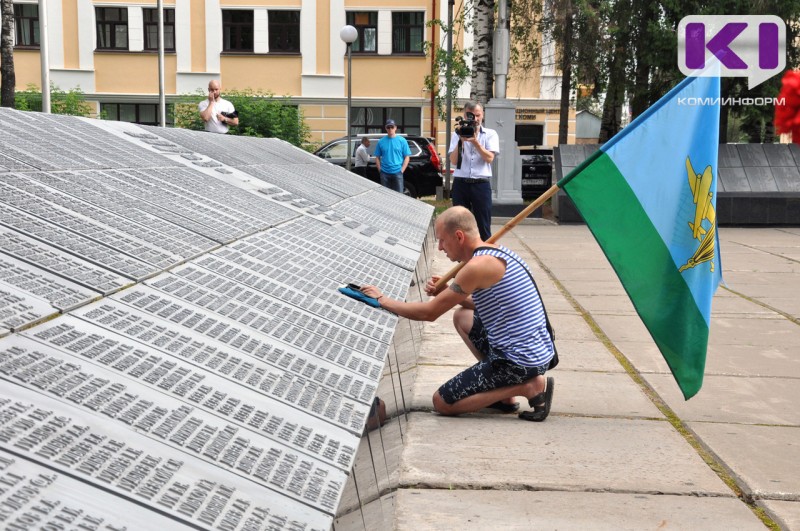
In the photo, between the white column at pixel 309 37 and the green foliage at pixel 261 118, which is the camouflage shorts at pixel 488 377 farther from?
the white column at pixel 309 37

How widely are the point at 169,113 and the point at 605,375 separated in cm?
3073

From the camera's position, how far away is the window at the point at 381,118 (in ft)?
118

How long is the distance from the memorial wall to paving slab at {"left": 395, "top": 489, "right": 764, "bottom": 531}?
17 centimetres

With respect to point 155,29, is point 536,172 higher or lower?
lower

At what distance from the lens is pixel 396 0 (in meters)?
35.6

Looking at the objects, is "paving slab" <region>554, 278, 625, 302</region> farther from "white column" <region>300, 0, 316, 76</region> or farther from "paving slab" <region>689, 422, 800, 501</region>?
"white column" <region>300, 0, 316, 76</region>

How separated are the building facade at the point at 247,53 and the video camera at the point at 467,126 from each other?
23.8 metres

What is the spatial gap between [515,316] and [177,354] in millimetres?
2755

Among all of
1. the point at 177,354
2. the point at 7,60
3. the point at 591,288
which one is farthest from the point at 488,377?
the point at 7,60

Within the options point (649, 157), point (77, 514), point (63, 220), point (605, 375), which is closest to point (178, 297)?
point (63, 220)

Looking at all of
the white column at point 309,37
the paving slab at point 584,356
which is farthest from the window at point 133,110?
the paving slab at point 584,356

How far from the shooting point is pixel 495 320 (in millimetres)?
5164

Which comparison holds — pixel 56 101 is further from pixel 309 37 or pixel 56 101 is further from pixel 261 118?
pixel 309 37

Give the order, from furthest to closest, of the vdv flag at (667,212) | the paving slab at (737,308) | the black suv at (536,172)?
1. the black suv at (536,172)
2. the paving slab at (737,308)
3. the vdv flag at (667,212)
